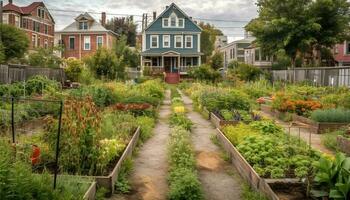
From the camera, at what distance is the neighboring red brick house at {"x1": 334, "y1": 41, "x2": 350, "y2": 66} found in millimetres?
52572

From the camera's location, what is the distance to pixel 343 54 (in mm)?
53062

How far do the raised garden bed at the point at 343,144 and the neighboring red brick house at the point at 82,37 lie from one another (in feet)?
172

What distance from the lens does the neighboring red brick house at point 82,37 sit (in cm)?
5984

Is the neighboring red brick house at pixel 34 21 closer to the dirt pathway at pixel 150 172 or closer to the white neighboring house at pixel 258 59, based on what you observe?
the white neighboring house at pixel 258 59

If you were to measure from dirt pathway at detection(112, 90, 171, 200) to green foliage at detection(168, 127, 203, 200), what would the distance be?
19 centimetres

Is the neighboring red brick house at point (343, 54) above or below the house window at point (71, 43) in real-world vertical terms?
below

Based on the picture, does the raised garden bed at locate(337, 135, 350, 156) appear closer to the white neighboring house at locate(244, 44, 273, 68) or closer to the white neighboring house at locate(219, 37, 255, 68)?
the white neighboring house at locate(244, 44, 273, 68)

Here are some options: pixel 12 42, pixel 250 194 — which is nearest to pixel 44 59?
pixel 12 42

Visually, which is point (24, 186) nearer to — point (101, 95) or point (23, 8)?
point (101, 95)

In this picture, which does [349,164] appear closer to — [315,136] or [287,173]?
[287,173]

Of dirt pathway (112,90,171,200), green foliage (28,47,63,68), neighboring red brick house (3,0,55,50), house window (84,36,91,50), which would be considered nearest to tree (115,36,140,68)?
house window (84,36,91,50)

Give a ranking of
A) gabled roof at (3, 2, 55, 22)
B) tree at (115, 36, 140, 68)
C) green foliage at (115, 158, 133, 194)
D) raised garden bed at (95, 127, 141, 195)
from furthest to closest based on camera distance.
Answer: gabled roof at (3, 2, 55, 22), tree at (115, 36, 140, 68), green foliage at (115, 158, 133, 194), raised garden bed at (95, 127, 141, 195)

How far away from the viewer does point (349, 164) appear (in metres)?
5.29

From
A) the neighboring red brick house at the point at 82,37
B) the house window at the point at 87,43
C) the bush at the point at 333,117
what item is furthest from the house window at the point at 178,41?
the bush at the point at 333,117
